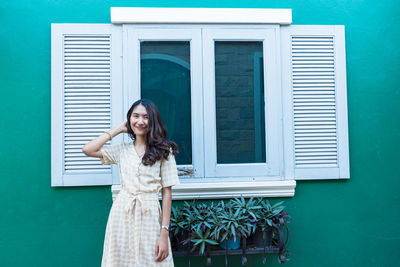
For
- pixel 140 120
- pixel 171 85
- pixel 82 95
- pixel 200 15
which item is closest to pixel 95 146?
pixel 140 120

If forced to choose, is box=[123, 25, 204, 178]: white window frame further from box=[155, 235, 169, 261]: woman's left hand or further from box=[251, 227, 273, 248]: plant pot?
box=[155, 235, 169, 261]: woman's left hand

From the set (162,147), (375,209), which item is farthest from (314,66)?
(162,147)

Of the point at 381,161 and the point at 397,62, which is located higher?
the point at 397,62

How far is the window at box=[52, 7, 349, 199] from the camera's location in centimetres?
280

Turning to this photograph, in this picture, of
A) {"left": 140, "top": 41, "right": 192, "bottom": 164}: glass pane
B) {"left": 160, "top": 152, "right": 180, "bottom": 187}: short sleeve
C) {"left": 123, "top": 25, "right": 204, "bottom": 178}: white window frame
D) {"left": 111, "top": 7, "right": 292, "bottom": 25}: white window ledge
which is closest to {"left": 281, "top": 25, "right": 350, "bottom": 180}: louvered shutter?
{"left": 111, "top": 7, "right": 292, "bottom": 25}: white window ledge

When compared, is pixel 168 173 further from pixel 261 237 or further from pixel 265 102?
pixel 265 102

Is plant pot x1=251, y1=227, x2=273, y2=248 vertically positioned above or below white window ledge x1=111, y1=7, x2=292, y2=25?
below

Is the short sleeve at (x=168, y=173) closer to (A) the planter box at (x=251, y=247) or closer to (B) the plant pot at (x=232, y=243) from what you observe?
(A) the planter box at (x=251, y=247)

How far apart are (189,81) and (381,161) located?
176 centimetres

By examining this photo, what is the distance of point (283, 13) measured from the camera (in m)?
2.92

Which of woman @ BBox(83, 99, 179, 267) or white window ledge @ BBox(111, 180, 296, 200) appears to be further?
white window ledge @ BBox(111, 180, 296, 200)

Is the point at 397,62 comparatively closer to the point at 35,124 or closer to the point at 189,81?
the point at 189,81

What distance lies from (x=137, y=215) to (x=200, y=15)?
166 centimetres

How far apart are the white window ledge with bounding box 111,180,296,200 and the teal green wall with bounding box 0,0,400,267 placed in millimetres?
155
